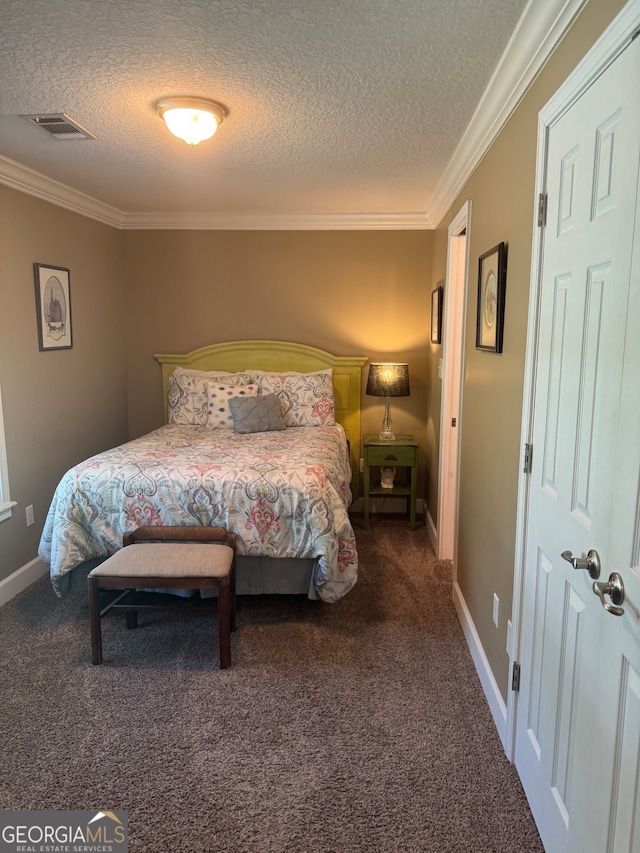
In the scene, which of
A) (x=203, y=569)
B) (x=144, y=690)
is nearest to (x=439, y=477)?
(x=203, y=569)

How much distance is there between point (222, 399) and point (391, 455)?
136cm

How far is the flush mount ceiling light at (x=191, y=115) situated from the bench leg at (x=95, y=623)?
1979mm

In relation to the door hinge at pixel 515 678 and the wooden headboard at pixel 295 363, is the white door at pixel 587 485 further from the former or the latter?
the wooden headboard at pixel 295 363

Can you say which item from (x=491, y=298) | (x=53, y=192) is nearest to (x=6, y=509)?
(x=53, y=192)

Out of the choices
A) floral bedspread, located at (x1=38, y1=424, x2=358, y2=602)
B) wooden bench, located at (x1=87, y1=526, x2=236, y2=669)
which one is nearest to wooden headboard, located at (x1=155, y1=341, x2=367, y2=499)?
floral bedspread, located at (x1=38, y1=424, x2=358, y2=602)

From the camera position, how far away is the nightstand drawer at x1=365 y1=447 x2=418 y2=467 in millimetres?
4312

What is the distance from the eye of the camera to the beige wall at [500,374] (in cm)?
179

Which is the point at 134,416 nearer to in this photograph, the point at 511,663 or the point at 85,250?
the point at 85,250

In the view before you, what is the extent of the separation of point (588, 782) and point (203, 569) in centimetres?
166

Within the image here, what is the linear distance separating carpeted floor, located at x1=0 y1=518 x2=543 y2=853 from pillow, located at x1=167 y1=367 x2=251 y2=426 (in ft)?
5.38

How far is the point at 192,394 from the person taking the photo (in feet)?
14.3

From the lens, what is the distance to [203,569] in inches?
97.7

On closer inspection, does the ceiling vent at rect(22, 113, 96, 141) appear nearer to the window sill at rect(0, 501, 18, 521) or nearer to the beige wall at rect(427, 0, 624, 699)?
the beige wall at rect(427, 0, 624, 699)

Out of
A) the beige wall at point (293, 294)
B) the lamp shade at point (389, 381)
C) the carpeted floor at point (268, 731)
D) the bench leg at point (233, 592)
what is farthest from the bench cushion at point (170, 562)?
the beige wall at point (293, 294)
